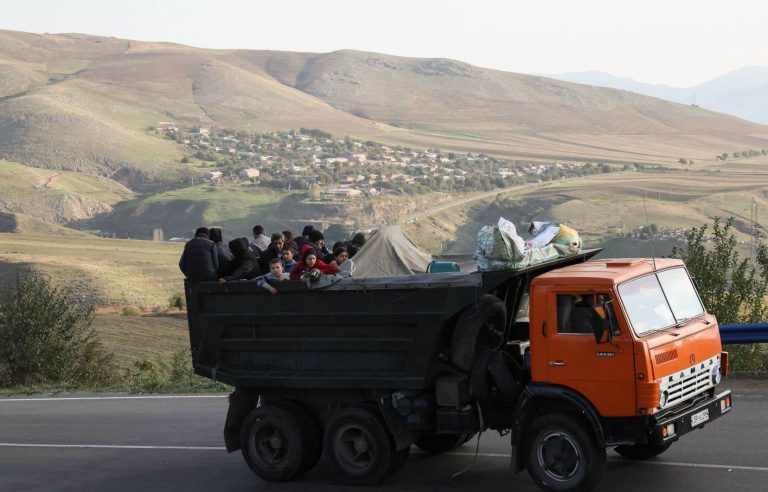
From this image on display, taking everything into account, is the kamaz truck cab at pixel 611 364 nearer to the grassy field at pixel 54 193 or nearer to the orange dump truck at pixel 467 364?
the orange dump truck at pixel 467 364

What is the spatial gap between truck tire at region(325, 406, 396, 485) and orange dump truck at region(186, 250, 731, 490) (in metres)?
0.01

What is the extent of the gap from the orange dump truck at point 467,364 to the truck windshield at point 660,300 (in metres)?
0.02

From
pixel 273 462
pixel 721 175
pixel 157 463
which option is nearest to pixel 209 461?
pixel 157 463

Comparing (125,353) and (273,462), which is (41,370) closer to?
(273,462)

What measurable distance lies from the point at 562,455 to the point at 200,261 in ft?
14.7

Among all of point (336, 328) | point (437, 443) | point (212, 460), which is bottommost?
point (212, 460)

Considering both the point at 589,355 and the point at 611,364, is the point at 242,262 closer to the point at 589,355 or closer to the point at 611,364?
the point at 589,355

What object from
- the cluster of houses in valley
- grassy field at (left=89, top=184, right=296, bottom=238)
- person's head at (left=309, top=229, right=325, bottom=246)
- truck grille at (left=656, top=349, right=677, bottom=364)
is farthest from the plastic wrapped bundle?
the cluster of houses in valley

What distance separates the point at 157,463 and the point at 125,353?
3282 cm

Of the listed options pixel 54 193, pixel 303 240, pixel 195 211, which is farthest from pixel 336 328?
pixel 54 193

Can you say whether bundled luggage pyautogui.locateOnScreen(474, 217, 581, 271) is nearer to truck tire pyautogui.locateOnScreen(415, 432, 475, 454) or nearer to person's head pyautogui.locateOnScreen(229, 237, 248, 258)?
truck tire pyautogui.locateOnScreen(415, 432, 475, 454)

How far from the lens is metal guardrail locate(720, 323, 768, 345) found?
14.0m

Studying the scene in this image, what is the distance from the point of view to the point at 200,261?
1156cm

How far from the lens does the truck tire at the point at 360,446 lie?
1052 centimetres
